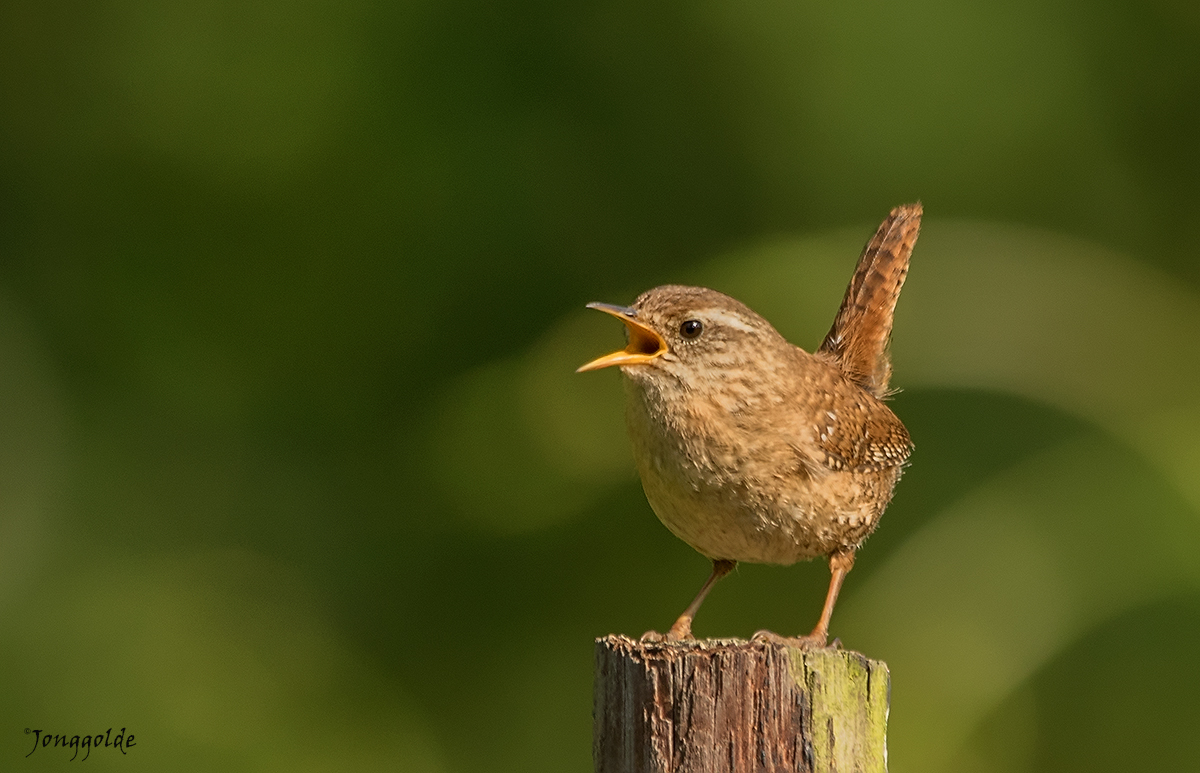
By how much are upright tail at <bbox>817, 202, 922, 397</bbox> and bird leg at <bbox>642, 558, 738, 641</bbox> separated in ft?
2.90

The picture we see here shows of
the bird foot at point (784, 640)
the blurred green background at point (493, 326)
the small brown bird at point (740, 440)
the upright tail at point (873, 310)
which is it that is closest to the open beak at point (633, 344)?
the small brown bird at point (740, 440)

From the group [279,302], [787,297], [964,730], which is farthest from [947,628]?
[279,302]

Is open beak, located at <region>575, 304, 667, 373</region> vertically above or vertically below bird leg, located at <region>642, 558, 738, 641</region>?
above

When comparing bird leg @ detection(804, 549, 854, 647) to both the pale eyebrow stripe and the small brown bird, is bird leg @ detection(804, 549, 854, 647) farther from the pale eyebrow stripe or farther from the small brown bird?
the pale eyebrow stripe

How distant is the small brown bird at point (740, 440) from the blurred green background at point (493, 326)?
102 centimetres

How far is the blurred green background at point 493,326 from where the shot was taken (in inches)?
185

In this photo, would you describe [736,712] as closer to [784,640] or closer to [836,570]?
[784,640]

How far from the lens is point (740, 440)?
3.22 metres

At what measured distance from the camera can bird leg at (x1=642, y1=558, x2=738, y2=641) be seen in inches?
117

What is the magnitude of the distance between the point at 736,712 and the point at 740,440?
98 centimetres

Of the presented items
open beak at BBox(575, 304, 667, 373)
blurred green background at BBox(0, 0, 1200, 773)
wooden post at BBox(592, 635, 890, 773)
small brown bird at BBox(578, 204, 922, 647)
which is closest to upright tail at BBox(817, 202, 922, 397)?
blurred green background at BBox(0, 0, 1200, 773)

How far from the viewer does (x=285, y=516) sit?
5723 millimetres

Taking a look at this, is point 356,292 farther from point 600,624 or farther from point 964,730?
point 964,730

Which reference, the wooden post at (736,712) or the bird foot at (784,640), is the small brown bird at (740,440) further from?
the wooden post at (736,712)
